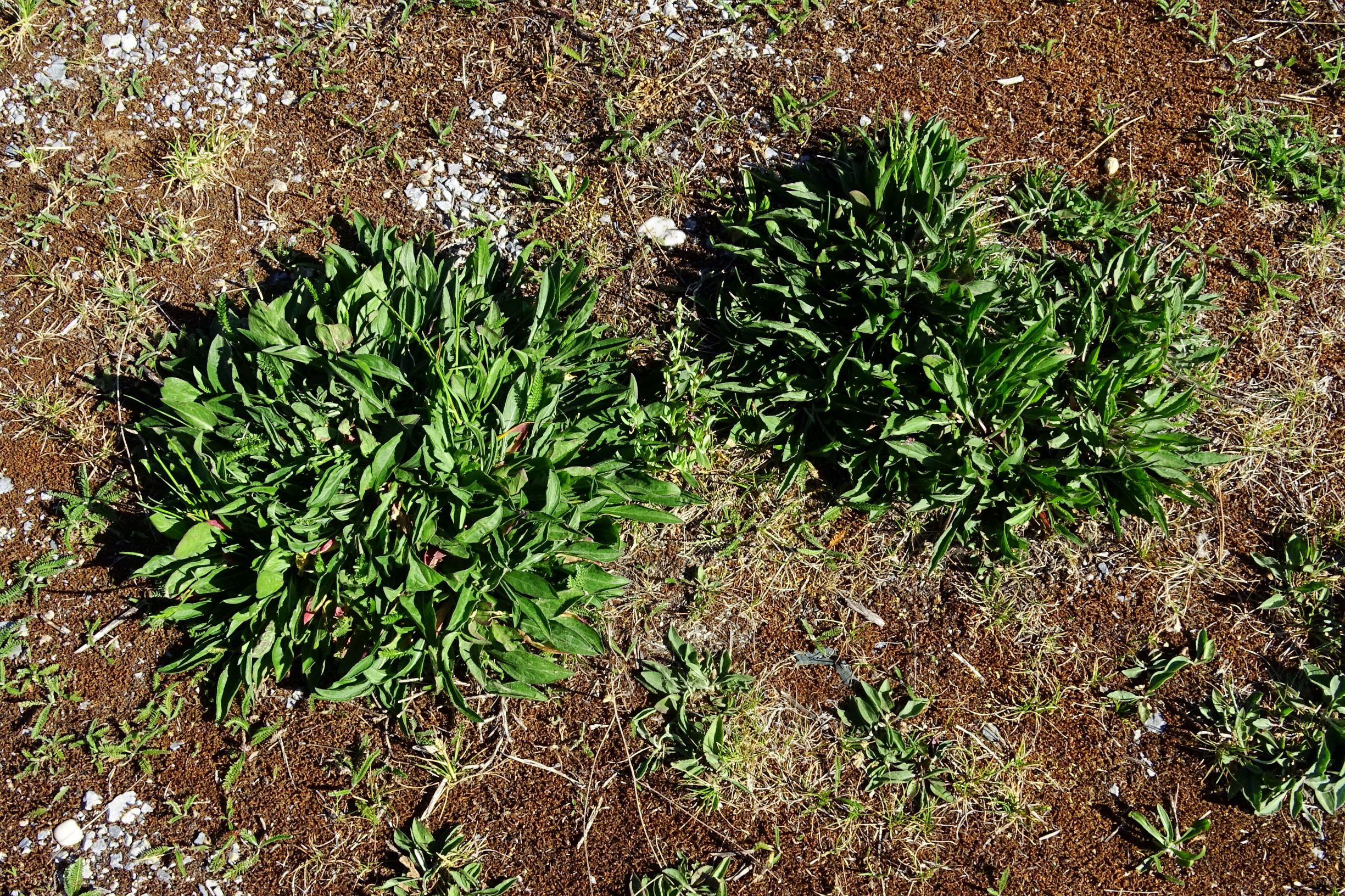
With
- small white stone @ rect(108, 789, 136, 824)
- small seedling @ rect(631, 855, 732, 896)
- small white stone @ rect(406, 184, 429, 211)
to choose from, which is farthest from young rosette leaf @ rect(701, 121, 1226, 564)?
small white stone @ rect(108, 789, 136, 824)

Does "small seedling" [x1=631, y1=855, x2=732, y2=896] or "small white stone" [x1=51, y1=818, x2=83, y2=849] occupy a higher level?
"small white stone" [x1=51, y1=818, x2=83, y2=849]

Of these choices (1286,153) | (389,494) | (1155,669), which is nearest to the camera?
(389,494)

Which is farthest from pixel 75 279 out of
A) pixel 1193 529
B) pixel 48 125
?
pixel 1193 529

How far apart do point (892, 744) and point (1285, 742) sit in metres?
1.15

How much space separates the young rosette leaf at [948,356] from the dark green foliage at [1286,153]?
0.63 m

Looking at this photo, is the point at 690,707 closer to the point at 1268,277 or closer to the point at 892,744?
the point at 892,744

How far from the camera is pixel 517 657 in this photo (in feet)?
9.32

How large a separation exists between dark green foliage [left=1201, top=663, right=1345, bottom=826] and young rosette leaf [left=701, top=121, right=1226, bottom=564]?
2.06 feet

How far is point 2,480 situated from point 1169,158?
13.4 ft

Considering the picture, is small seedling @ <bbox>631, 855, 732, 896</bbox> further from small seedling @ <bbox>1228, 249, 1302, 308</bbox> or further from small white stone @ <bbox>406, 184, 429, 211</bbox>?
small seedling @ <bbox>1228, 249, 1302, 308</bbox>

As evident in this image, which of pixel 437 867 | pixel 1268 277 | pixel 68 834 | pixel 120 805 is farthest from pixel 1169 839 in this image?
pixel 68 834

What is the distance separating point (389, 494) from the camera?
8.66 feet

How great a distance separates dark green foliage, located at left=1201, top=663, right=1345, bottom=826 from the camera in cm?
287

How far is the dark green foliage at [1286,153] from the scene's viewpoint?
139 inches
